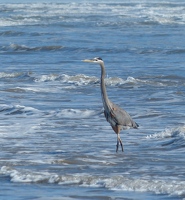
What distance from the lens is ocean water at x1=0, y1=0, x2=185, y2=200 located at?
8.23 metres

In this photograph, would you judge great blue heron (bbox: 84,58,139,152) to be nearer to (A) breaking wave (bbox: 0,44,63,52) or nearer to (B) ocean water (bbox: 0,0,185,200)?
(B) ocean water (bbox: 0,0,185,200)

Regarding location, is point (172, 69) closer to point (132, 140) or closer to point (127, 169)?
point (132, 140)

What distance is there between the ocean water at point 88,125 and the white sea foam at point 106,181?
11 millimetres

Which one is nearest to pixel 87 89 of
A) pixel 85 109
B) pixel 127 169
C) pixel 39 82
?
pixel 39 82

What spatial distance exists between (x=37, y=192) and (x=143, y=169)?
5.06ft

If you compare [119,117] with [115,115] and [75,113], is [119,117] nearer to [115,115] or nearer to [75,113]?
[115,115]

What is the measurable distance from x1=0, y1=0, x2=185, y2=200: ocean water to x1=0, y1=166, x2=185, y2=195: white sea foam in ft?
0.03

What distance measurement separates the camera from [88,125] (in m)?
11.9

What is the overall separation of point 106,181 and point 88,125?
367 cm

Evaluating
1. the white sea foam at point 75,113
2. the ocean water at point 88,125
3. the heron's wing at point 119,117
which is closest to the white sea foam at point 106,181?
the ocean water at point 88,125

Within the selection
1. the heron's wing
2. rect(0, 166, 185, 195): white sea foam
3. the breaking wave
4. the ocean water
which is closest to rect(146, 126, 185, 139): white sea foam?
the ocean water

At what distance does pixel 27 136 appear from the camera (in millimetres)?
11016

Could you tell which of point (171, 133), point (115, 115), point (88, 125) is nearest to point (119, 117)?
point (115, 115)

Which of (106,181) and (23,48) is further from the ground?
(106,181)
